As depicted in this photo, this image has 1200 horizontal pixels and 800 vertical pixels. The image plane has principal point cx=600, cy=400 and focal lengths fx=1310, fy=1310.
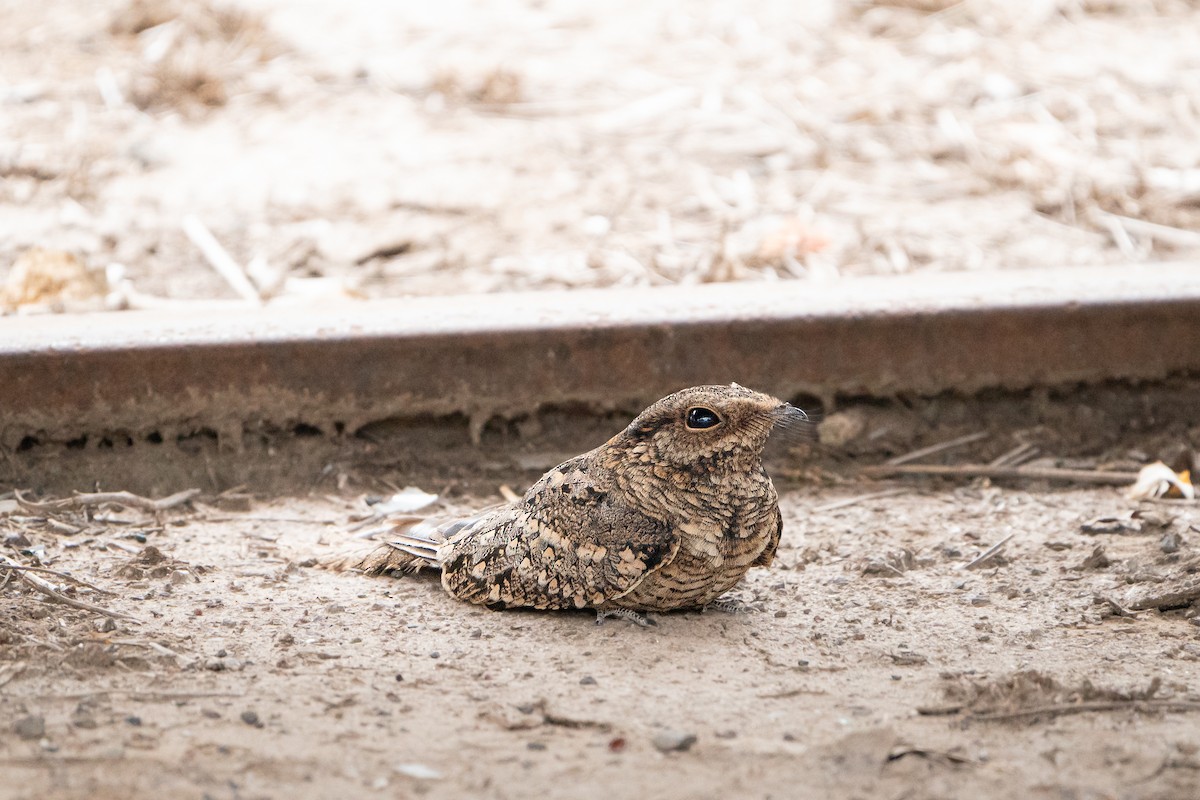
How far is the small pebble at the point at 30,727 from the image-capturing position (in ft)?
7.83

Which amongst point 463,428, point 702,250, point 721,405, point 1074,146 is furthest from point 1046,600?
point 1074,146

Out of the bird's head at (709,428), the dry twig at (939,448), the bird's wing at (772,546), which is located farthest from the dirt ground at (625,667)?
the bird's head at (709,428)

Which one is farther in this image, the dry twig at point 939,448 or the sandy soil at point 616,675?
the dry twig at point 939,448

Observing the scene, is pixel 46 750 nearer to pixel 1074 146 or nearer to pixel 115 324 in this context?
pixel 115 324

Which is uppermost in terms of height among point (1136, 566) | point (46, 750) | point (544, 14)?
point (544, 14)

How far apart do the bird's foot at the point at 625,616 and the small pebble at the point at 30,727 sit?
1276mm

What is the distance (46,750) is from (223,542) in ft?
4.58

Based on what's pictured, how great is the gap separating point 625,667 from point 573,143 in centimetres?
435

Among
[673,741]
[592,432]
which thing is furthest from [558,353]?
[673,741]

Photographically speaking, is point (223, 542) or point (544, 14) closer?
point (223, 542)

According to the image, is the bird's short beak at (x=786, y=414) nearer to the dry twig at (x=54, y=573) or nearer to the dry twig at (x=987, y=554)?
the dry twig at (x=987, y=554)

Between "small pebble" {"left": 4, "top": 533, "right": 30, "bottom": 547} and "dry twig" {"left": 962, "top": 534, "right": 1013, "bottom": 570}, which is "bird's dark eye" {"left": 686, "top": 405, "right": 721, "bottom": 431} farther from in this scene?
"small pebble" {"left": 4, "top": 533, "right": 30, "bottom": 547}

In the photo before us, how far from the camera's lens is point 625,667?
2887 millimetres

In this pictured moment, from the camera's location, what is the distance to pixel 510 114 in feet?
23.1
